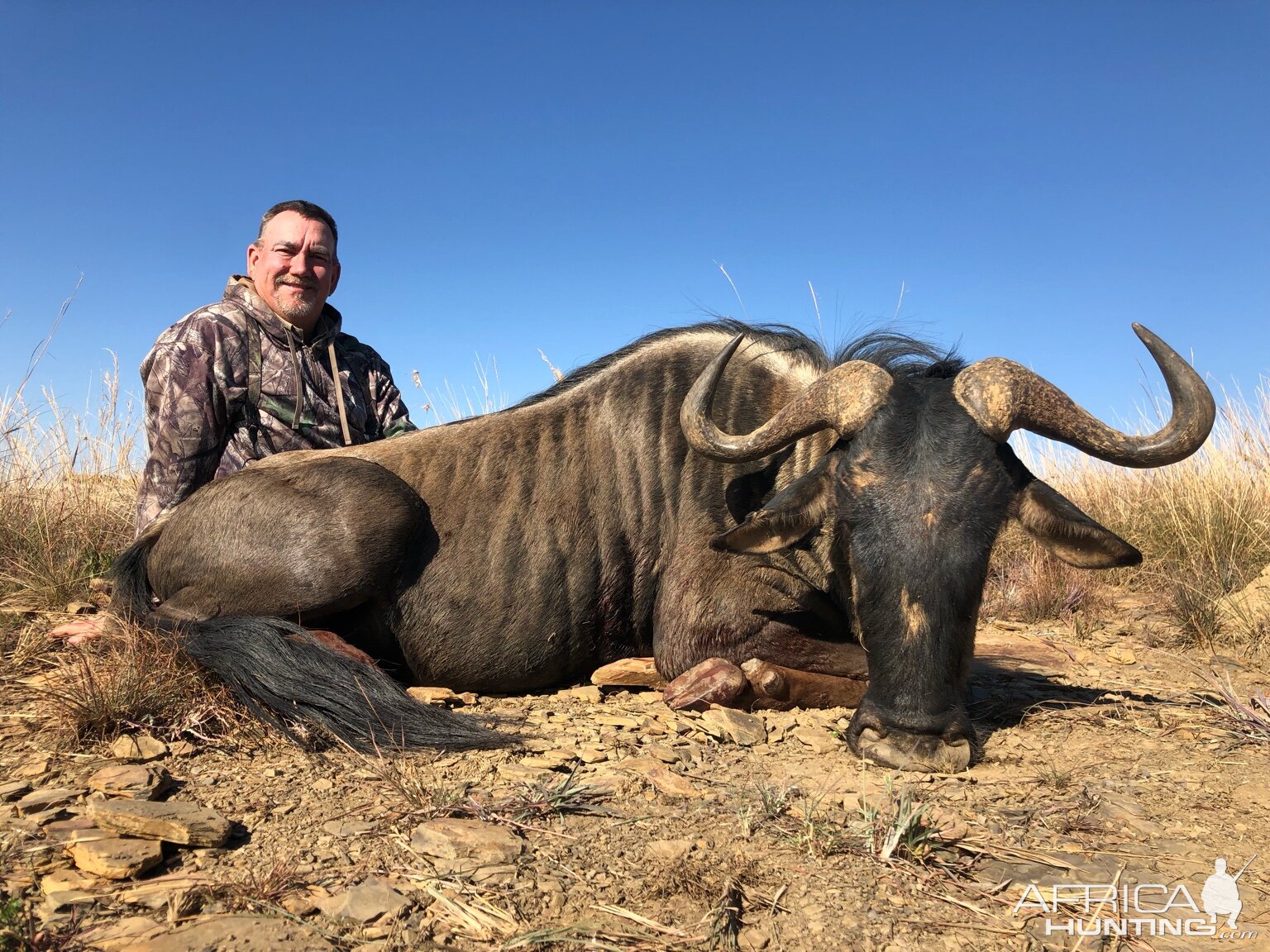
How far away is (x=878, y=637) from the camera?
3252mm

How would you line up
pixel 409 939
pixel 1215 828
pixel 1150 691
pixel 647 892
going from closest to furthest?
pixel 409 939
pixel 647 892
pixel 1215 828
pixel 1150 691

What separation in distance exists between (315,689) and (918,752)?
231 cm

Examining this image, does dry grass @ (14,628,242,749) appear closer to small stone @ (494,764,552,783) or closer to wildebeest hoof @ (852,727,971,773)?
small stone @ (494,764,552,783)

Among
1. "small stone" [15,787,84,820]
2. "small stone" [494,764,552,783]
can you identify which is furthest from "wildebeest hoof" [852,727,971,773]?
"small stone" [15,787,84,820]

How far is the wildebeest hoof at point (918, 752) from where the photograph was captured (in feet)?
9.91

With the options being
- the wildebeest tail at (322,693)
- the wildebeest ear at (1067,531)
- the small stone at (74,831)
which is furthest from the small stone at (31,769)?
the wildebeest ear at (1067,531)

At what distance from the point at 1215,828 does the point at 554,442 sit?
3.25 metres

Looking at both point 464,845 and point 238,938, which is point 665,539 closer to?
point 464,845

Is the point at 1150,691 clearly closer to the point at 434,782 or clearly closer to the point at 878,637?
the point at 878,637

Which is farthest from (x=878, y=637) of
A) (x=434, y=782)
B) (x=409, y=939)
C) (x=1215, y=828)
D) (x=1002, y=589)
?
(x=1002, y=589)

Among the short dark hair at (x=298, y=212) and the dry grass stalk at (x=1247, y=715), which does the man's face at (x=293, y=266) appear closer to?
the short dark hair at (x=298, y=212)

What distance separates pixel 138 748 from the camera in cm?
287

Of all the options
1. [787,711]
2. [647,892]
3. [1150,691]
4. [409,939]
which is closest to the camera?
[409,939]

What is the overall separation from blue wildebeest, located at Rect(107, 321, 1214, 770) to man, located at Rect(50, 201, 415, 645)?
792mm
